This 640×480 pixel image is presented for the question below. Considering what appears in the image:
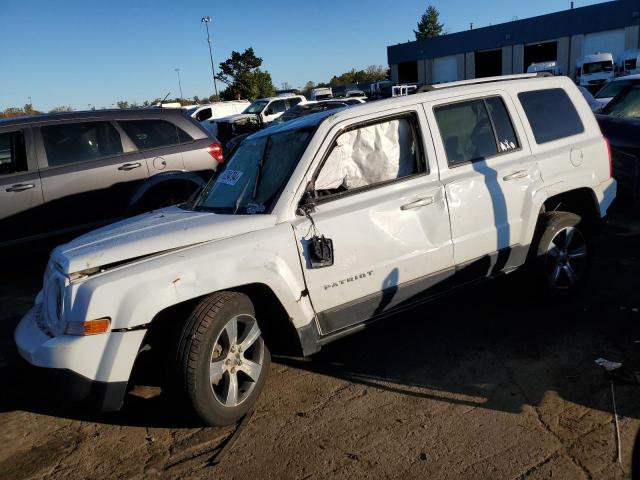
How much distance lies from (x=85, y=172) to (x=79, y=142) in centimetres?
42

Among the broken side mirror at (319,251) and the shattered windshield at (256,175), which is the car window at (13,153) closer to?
the shattered windshield at (256,175)

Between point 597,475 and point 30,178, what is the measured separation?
6.00 meters

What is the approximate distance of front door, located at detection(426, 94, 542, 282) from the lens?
383cm

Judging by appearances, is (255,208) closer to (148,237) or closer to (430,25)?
(148,237)

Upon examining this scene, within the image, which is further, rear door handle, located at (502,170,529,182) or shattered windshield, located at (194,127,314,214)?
rear door handle, located at (502,170,529,182)

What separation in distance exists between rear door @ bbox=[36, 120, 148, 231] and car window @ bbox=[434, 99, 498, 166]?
4.05 metres

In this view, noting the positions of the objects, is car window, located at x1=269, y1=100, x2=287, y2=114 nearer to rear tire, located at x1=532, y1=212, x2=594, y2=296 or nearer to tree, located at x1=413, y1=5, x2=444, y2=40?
rear tire, located at x1=532, y1=212, x2=594, y2=296

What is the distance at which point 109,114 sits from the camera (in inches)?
262

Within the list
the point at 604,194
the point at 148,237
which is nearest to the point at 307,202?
Result: the point at 148,237

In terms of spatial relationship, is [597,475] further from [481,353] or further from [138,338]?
[138,338]

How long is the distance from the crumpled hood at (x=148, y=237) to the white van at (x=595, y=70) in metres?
31.8

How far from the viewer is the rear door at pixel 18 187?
582 cm

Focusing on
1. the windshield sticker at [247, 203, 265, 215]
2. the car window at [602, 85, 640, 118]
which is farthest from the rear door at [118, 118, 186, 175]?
the car window at [602, 85, 640, 118]

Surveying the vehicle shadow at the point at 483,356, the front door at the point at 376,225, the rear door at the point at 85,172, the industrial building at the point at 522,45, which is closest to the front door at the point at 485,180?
the front door at the point at 376,225
